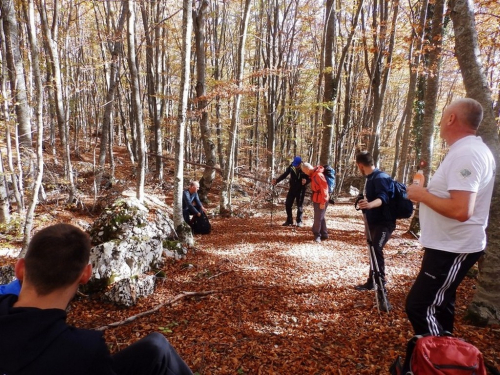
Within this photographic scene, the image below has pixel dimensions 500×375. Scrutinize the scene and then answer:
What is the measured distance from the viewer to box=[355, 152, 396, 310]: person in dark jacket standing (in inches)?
153

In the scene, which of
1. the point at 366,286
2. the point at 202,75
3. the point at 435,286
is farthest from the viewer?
the point at 202,75

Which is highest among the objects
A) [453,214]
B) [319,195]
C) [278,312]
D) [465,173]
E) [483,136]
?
[483,136]

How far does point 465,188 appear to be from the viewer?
2.08 m

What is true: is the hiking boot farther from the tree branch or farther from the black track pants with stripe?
the tree branch

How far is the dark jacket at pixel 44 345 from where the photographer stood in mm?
1221

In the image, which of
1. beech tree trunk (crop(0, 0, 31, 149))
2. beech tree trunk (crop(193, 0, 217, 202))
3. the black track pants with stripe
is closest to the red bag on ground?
the black track pants with stripe

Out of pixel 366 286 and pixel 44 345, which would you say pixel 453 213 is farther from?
pixel 366 286

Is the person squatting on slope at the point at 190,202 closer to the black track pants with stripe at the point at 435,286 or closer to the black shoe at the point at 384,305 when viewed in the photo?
the black shoe at the point at 384,305

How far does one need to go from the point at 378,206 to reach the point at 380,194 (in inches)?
6.6

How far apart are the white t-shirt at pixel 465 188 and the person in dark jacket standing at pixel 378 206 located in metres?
1.42

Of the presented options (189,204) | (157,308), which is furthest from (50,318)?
(189,204)

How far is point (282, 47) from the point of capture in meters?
15.9

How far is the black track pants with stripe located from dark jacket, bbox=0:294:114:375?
2.37 m

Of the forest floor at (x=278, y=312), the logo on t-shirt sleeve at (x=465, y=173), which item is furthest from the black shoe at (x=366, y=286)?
the logo on t-shirt sleeve at (x=465, y=173)
